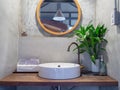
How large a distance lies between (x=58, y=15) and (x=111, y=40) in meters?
0.68

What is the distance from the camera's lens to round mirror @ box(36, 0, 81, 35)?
5.82 ft

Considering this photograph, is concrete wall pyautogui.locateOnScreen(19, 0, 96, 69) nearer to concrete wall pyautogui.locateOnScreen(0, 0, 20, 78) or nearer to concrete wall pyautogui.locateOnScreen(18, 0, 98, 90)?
concrete wall pyautogui.locateOnScreen(18, 0, 98, 90)

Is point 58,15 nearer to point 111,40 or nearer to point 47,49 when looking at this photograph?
point 47,49

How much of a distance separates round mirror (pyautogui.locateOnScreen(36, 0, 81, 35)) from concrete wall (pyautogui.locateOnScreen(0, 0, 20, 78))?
0.26 m

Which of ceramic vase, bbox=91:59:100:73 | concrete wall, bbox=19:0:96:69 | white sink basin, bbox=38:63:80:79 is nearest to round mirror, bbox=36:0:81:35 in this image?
concrete wall, bbox=19:0:96:69

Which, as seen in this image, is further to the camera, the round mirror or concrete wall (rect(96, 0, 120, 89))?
the round mirror

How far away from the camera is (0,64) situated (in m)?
1.28

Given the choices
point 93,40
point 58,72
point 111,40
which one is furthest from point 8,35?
point 111,40

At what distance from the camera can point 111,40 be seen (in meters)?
1.36

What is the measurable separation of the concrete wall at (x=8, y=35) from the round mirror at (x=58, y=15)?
10.3 inches

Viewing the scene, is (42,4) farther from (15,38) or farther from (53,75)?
(53,75)

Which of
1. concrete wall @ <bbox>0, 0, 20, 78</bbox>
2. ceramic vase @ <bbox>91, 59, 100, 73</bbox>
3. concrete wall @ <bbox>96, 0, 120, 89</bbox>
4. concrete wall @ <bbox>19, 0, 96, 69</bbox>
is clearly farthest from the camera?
concrete wall @ <bbox>19, 0, 96, 69</bbox>

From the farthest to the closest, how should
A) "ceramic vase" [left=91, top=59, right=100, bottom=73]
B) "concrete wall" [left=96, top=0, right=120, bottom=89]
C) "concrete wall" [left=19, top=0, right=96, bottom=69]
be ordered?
"concrete wall" [left=19, top=0, right=96, bottom=69]
"ceramic vase" [left=91, top=59, right=100, bottom=73]
"concrete wall" [left=96, top=0, right=120, bottom=89]

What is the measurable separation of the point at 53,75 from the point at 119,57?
51 cm
